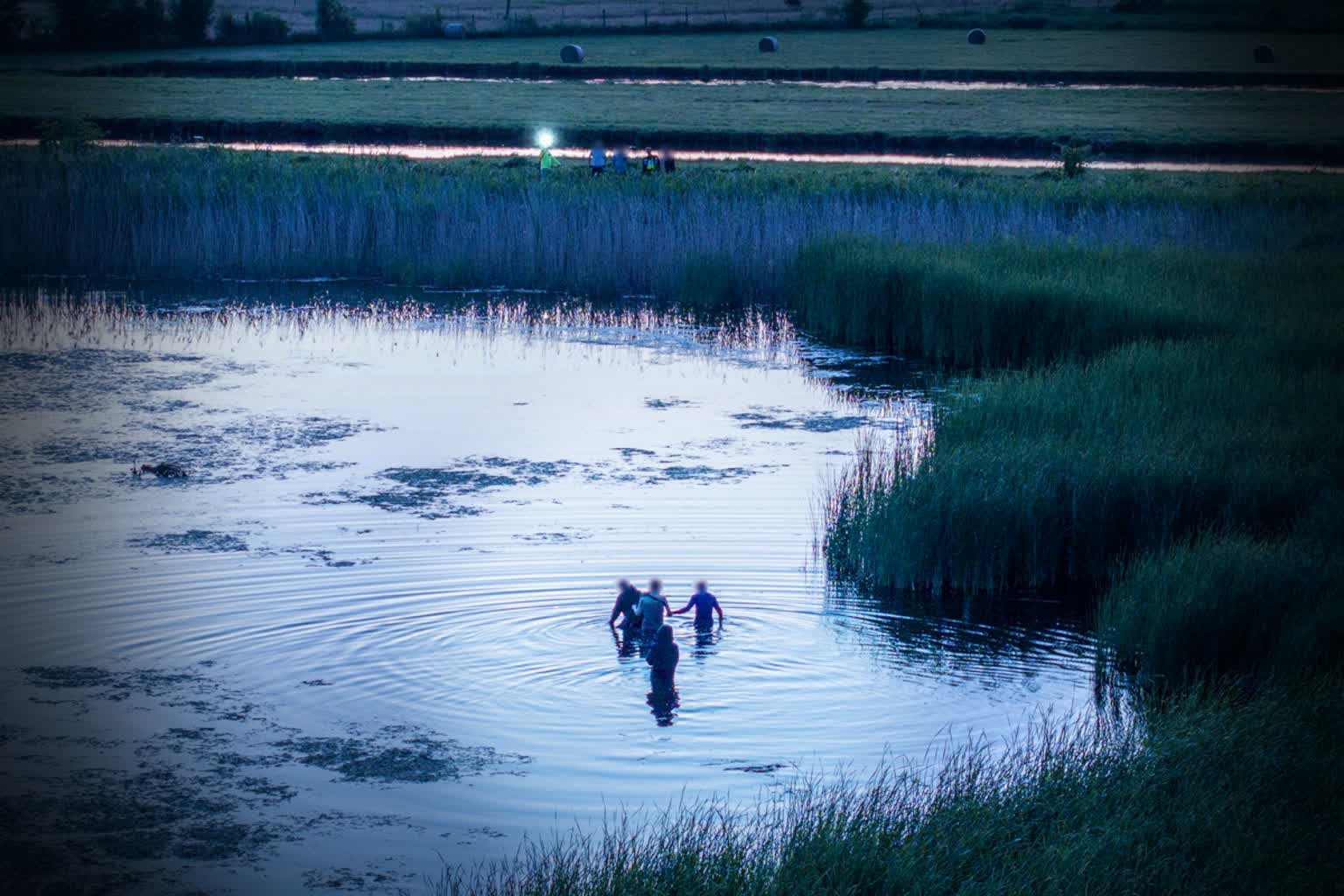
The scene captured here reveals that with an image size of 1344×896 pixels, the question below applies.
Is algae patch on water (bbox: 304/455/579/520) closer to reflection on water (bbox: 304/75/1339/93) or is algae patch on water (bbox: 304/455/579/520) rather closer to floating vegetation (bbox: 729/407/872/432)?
floating vegetation (bbox: 729/407/872/432)

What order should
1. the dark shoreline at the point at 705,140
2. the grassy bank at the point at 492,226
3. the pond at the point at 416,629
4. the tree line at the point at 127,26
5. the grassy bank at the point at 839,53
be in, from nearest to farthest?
the pond at the point at 416,629 → the grassy bank at the point at 492,226 → the dark shoreline at the point at 705,140 → the grassy bank at the point at 839,53 → the tree line at the point at 127,26

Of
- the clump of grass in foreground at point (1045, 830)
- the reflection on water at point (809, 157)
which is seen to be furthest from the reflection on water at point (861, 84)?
the clump of grass in foreground at point (1045, 830)

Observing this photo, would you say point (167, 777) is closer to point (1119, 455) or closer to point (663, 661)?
point (663, 661)

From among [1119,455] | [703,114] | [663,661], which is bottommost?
[663,661]

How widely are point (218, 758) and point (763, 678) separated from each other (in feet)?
9.49

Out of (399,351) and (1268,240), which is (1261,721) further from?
(1268,240)

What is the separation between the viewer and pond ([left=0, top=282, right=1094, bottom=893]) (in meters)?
7.21

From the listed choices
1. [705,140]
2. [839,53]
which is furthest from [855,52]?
[705,140]

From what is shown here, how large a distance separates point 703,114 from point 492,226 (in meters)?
30.2

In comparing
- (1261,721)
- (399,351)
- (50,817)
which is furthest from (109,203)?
(1261,721)

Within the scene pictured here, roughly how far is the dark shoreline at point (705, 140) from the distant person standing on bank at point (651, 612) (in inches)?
1521

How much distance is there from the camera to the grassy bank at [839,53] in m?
68.9

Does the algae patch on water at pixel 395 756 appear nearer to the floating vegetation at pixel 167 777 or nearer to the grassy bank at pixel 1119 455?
the floating vegetation at pixel 167 777

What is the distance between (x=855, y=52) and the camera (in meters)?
75.4
